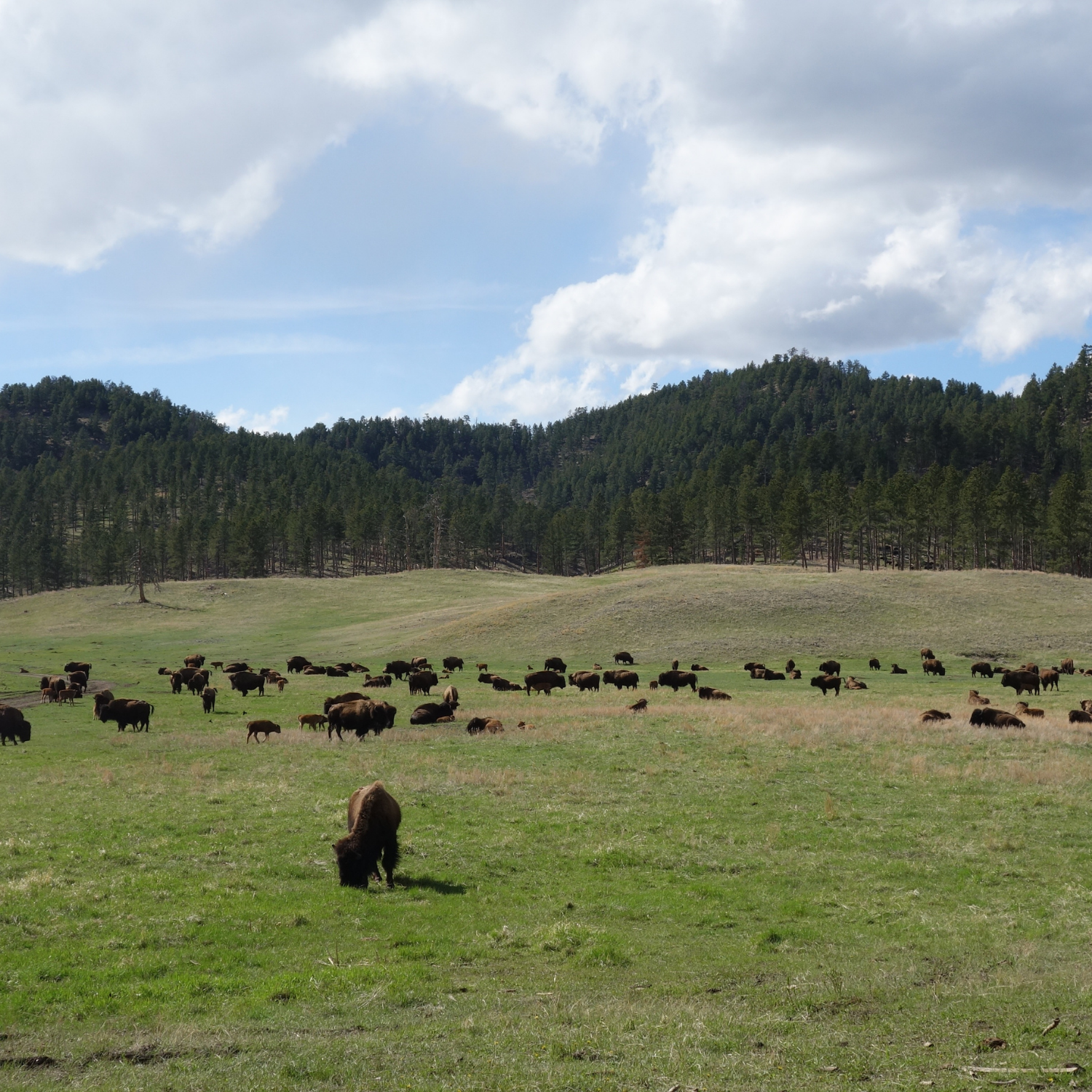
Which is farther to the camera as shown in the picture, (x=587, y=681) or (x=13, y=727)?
(x=587, y=681)

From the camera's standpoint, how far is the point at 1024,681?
47.4 metres

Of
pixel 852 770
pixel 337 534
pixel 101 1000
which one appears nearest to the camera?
pixel 101 1000

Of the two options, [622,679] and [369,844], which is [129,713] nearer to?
[369,844]

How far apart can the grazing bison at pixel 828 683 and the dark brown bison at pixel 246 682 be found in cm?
3152

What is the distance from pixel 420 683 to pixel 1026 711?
3021cm

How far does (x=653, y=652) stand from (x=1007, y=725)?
113ft

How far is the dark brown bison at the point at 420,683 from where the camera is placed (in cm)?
4822

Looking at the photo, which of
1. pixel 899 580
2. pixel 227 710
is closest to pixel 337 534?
pixel 899 580

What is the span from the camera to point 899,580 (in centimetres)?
8781

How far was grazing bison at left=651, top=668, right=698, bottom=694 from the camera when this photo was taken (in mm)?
49844

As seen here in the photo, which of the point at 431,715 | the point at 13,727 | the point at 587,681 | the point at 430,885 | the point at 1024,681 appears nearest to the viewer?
the point at 430,885

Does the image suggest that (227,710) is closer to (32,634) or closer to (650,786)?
(650,786)

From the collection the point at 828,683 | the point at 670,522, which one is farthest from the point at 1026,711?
the point at 670,522

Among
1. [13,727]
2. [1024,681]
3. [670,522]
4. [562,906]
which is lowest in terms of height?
[13,727]
